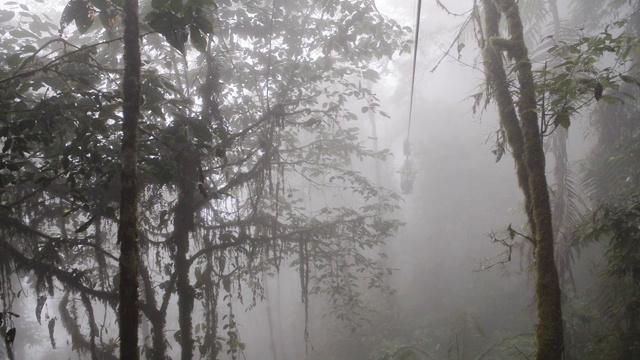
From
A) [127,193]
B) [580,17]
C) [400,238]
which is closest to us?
[127,193]

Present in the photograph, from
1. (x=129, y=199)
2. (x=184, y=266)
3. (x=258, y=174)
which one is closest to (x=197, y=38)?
(x=129, y=199)

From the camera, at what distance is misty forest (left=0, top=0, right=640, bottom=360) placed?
2768 mm

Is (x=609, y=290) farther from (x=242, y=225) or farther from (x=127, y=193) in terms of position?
(x=127, y=193)

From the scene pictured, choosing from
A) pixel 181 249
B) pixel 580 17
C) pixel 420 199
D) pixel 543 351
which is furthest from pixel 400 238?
pixel 543 351

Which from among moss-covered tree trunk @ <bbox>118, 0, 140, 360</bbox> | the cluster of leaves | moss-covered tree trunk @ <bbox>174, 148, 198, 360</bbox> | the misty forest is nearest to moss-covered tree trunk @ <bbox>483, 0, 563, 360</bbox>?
the misty forest

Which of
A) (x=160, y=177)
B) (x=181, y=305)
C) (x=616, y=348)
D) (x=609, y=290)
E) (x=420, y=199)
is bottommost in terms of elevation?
(x=616, y=348)

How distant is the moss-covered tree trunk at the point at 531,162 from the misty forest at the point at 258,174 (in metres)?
0.02

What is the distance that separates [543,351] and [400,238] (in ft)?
61.4

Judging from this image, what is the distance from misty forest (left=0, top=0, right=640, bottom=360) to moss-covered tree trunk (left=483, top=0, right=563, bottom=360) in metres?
0.02

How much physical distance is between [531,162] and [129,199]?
296 cm

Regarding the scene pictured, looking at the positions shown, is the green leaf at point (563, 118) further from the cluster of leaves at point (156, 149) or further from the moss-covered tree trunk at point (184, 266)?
the moss-covered tree trunk at point (184, 266)

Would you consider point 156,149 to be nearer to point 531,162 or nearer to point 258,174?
point 258,174

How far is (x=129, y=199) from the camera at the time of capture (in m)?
2.42

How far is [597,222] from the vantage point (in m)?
4.71
